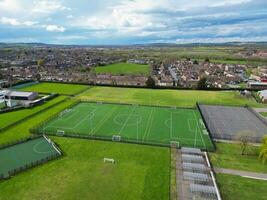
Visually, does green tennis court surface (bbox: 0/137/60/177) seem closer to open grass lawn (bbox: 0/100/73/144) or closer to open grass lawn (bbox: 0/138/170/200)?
open grass lawn (bbox: 0/138/170/200)

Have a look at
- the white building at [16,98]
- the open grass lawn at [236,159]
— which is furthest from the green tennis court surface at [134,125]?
the white building at [16,98]

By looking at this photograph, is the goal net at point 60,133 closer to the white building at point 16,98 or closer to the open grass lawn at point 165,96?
the white building at point 16,98

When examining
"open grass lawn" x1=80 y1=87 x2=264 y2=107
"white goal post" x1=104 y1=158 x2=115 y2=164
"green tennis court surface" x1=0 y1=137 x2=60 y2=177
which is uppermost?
"open grass lawn" x1=80 y1=87 x2=264 y2=107

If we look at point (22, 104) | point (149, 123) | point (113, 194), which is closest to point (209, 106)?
point (149, 123)

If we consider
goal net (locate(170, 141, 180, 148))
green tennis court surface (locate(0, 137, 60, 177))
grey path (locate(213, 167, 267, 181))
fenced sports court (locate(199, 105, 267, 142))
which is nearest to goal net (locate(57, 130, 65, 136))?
green tennis court surface (locate(0, 137, 60, 177))

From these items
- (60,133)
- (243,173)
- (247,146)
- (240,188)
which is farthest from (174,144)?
(60,133)

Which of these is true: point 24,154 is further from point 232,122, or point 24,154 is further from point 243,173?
point 232,122
